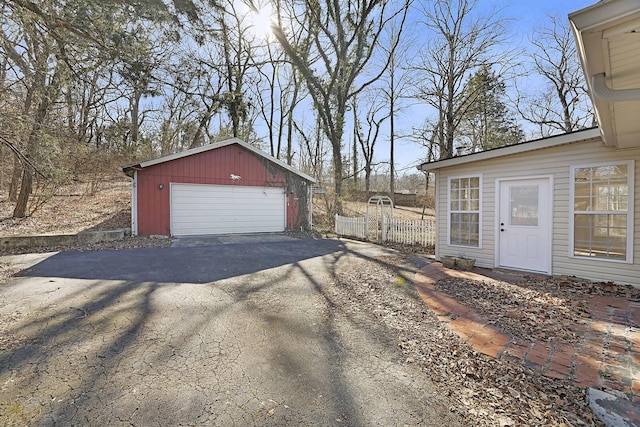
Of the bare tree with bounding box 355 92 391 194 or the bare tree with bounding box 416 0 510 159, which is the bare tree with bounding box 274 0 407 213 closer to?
the bare tree with bounding box 416 0 510 159

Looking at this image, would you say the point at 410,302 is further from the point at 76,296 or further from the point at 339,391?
the point at 76,296

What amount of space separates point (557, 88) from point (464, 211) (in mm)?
17055

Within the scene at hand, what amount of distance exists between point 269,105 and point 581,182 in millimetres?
19258

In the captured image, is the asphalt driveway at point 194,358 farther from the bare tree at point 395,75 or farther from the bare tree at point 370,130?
the bare tree at point 370,130

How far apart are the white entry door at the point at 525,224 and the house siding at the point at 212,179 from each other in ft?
26.5

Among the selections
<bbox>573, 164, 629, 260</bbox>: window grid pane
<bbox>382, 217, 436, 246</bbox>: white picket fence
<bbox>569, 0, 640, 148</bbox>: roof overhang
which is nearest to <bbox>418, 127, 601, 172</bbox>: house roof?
<bbox>573, 164, 629, 260</bbox>: window grid pane

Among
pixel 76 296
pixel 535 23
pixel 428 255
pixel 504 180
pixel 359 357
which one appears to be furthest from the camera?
pixel 535 23

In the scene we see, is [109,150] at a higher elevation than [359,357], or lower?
higher

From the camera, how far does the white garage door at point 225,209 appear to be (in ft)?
34.1

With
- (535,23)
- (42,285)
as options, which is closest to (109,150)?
(42,285)

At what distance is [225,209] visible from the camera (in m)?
11.1

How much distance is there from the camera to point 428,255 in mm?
7672

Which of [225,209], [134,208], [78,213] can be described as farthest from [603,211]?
[78,213]

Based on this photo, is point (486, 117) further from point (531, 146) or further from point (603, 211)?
point (603, 211)
